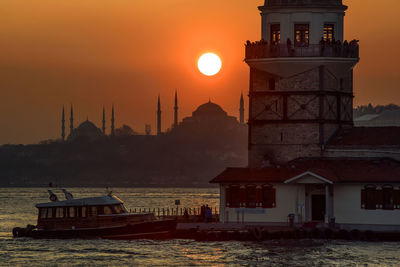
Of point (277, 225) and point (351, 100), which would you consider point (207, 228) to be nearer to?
point (277, 225)

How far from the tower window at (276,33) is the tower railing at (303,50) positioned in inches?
34.5

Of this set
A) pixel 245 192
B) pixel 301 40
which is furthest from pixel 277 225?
pixel 301 40

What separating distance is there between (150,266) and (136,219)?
10.8 m

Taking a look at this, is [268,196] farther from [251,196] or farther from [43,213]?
[43,213]

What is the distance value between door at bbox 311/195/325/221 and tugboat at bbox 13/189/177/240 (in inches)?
391

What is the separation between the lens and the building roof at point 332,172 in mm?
71812

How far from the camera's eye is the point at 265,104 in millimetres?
79875

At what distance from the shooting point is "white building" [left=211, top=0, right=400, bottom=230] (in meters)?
73.5

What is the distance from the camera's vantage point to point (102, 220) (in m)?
73.7

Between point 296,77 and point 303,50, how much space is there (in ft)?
6.86

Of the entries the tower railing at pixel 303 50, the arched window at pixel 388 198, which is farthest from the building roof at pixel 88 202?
the arched window at pixel 388 198

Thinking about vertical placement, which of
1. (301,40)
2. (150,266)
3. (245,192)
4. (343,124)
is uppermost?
(301,40)

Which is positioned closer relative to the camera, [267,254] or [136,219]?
[267,254]

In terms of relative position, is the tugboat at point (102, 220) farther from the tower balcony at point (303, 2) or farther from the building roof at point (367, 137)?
the tower balcony at point (303, 2)
